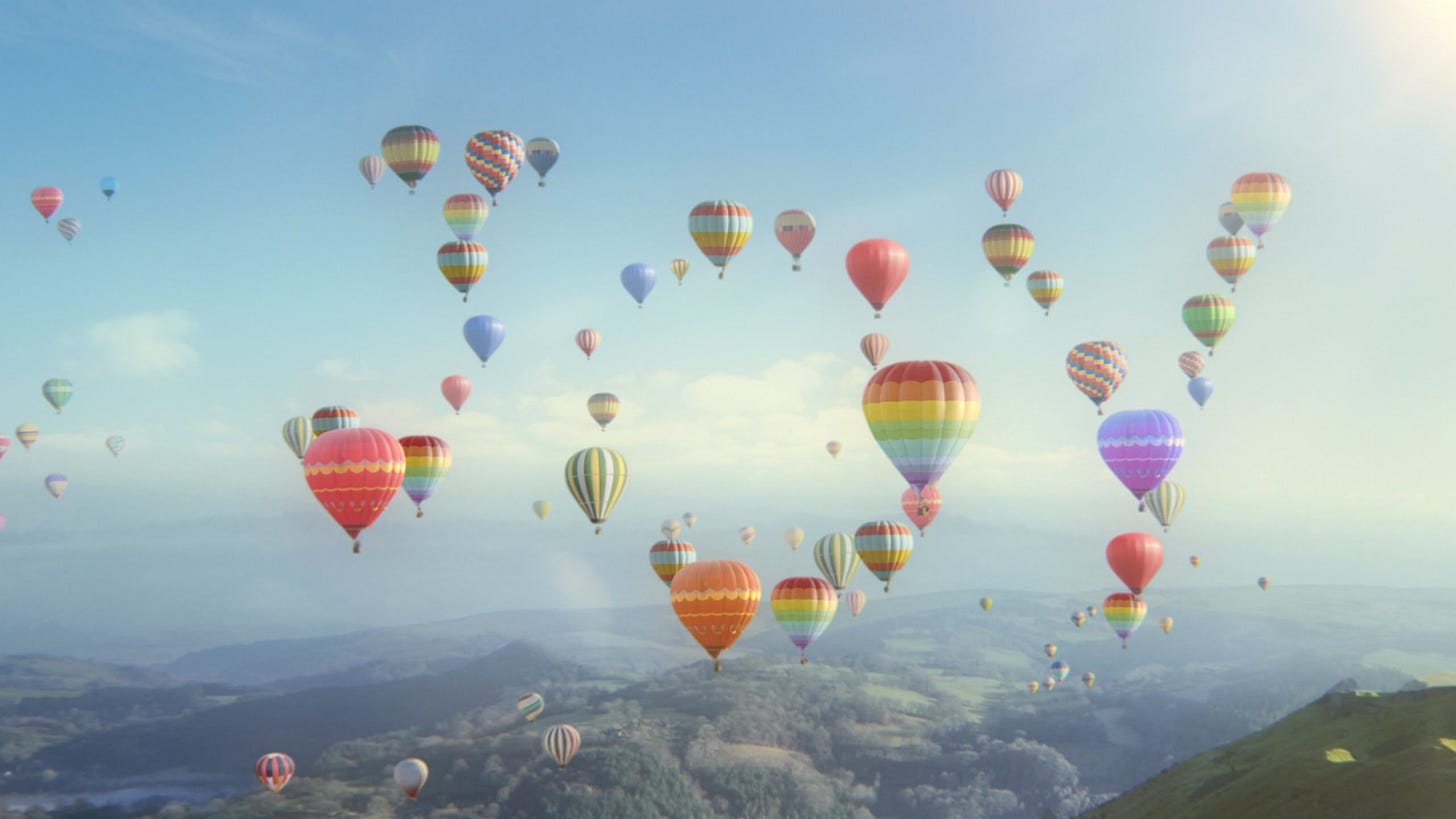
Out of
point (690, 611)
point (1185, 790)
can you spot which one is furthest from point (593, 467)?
point (1185, 790)

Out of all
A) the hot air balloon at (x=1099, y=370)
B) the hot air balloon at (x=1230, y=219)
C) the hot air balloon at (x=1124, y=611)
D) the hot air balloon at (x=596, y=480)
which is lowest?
the hot air balloon at (x=1124, y=611)

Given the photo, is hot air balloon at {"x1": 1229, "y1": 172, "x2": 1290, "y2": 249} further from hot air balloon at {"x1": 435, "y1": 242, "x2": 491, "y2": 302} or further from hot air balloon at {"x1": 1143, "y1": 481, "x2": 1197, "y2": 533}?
hot air balloon at {"x1": 435, "y1": 242, "x2": 491, "y2": 302}

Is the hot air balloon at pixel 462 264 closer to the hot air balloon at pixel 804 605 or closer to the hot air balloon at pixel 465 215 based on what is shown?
the hot air balloon at pixel 465 215

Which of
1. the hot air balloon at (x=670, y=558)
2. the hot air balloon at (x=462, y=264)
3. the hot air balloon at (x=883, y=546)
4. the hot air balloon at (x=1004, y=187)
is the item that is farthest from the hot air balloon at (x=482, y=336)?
the hot air balloon at (x=1004, y=187)

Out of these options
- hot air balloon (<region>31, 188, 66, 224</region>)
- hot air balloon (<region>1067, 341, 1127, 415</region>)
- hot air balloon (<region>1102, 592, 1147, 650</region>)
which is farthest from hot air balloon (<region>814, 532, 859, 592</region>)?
hot air balloon (<region>31, 188, 66, 224</region>)

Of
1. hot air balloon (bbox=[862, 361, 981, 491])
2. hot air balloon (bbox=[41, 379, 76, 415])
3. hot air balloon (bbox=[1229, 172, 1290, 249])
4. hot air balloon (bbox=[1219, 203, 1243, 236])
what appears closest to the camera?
hot air balloon (bbox=[862, 361, 981, 491])

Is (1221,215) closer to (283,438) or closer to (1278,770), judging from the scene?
(1278,770)
